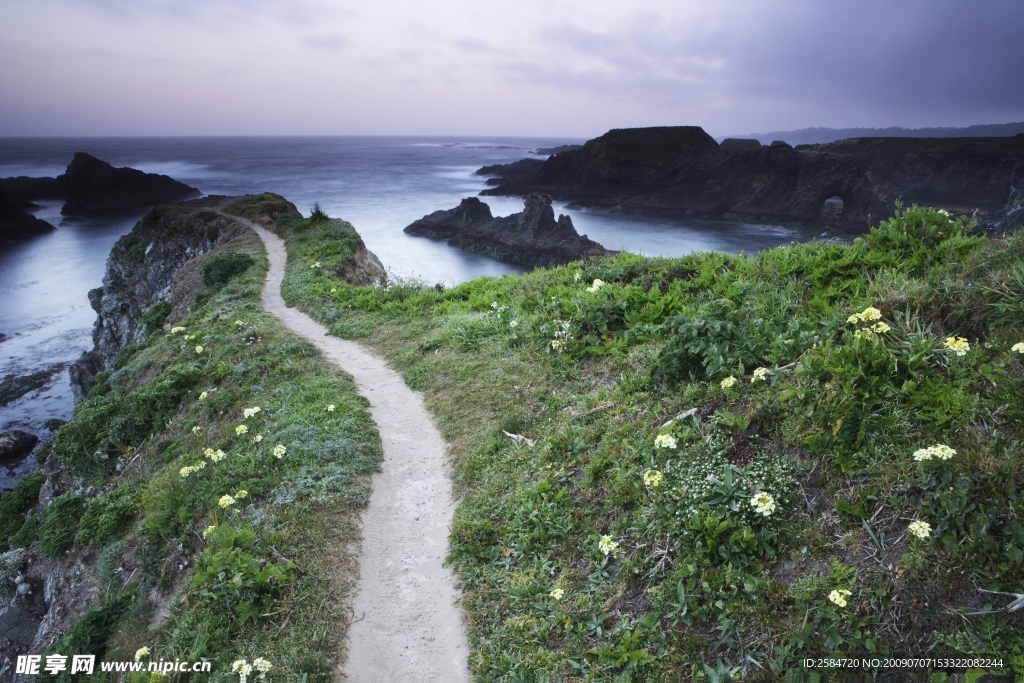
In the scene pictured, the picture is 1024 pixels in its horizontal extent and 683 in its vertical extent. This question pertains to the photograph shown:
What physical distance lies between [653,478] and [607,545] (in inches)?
32.8

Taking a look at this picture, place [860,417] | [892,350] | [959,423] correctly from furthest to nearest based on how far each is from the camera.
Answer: [892,350] < [860,417] < [959,423]

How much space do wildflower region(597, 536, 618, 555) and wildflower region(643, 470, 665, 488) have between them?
0.71m

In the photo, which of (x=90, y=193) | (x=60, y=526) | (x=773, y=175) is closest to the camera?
(x=60, y=526)

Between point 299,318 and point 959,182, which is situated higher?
point 959,182

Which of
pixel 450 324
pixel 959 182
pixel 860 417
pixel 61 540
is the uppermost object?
pixel 959 182

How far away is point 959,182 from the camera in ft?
131

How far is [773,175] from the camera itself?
52.8 metres

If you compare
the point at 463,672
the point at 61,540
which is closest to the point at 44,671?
the point at 61,540

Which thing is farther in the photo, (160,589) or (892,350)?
(160,589)

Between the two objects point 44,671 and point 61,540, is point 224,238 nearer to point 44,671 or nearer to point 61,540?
point 61,540

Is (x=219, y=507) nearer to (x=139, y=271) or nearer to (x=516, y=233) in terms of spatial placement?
(x=139, y=271)

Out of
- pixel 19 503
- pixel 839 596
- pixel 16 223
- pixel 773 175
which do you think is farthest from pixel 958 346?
pixel 16 223

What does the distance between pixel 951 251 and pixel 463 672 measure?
7.51 metres

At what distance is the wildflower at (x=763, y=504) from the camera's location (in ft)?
14.3
